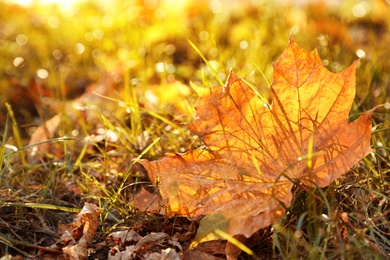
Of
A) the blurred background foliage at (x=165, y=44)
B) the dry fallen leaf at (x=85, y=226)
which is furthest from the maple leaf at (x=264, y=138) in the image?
the blurred background foliage at (x=165, y=44)

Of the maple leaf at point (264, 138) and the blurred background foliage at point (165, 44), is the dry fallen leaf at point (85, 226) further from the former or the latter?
the blurred background foliage at point (165, 44)

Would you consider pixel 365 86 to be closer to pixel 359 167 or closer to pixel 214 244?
pixel 359 167

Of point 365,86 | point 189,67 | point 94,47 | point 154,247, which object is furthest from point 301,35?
point 154,247

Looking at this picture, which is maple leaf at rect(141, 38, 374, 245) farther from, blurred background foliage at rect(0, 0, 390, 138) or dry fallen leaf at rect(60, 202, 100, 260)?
blurred background foliage at rect(0, 0, 390, 138)

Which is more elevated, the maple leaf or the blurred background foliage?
the maple leaf

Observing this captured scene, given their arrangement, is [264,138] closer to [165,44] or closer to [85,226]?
[85,226]

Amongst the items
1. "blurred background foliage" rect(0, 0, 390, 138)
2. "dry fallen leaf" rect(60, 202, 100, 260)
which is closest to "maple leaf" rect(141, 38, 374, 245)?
"dry fallen leaf" rect(60, 202, 100, 260)
